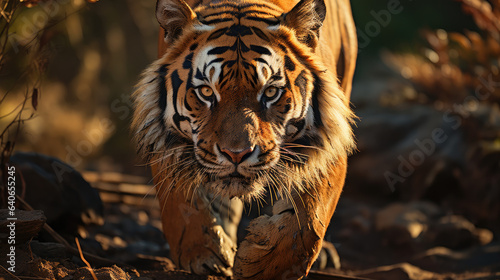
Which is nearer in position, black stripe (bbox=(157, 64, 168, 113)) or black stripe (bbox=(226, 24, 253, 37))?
black stripe (bbox=(226, 24, 253, 37))

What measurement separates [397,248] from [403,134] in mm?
1912

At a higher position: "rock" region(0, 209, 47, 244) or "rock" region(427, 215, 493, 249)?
"rock" region(0, 209, 47, 244)

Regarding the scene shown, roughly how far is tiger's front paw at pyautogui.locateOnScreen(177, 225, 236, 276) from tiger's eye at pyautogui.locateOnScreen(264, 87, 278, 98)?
0.88 metres

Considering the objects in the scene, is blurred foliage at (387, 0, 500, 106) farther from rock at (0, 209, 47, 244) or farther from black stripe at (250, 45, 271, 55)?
rock at (0, 209, 47, 244)

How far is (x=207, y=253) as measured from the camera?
2.91m

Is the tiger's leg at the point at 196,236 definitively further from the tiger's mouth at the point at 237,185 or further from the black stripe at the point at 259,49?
the black stripe at the point at 259,49

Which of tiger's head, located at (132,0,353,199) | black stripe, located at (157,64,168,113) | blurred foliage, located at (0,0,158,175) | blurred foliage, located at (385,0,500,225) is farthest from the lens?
blurred foliage, located at (0,0,158,175)

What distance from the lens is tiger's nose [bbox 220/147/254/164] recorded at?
7.48 ft

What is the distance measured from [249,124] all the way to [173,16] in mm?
736

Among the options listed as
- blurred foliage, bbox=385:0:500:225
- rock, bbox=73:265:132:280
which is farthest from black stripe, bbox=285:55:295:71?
blurred foliage, bbox=385:0:500:225

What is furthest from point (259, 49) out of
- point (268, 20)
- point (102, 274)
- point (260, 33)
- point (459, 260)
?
point (459, 260)

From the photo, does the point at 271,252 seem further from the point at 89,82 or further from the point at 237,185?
the point at 89,82

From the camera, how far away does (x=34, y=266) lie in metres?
2.23

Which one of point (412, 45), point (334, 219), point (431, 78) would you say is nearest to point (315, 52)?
point (334, 219)
